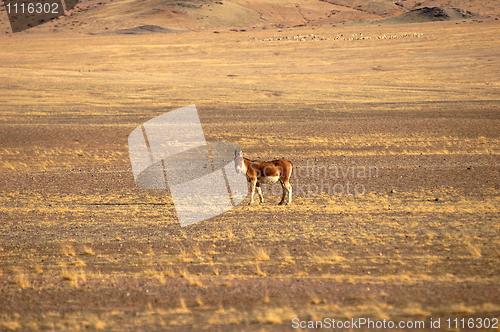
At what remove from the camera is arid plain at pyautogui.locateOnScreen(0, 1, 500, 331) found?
756 centimetres

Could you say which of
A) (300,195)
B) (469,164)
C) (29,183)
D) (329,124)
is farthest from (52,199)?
(329,124)

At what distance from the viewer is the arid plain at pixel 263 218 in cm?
756

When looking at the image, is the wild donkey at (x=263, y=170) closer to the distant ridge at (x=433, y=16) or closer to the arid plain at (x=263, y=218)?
the arid plain at (x=263, y=218)

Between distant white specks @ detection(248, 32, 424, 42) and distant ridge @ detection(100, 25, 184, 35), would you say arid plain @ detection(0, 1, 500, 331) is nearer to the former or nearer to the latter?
distant white specks @ detection(248, 32, 424, 42)

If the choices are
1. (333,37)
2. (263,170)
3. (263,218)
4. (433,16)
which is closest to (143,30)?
(333,37)

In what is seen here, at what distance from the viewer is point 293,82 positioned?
4562cm

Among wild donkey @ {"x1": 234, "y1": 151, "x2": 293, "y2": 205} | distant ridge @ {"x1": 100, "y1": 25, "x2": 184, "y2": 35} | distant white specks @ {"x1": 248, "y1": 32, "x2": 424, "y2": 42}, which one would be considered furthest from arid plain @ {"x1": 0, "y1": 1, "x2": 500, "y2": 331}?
distant ridge @ {"x1": 100, "y1": 25, "x2": 184, "y2": 35}

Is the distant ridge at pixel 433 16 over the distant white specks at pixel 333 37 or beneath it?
over

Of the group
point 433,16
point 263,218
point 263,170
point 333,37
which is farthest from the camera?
point 433,16

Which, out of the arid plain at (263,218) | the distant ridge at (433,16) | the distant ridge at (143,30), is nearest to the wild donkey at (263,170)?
the arid plain at (263,218)

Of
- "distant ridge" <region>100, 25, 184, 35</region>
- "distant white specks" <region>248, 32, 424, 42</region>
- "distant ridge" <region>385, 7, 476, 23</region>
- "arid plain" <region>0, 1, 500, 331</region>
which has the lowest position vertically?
"distant ridge" <region>100, 25, 184, 35</region>

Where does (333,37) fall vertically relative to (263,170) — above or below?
below

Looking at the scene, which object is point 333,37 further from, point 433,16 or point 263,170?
point 263,170

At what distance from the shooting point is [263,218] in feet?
40.0
